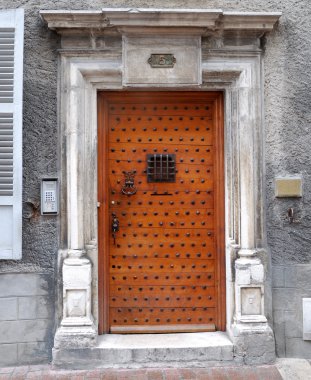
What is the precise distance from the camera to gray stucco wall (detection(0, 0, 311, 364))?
5.05 meters

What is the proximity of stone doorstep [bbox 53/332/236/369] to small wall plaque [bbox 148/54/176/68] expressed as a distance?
112 inches

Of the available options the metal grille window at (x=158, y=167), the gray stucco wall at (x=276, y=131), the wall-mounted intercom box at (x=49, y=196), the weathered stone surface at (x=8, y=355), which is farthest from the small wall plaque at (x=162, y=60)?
the weathered stone surface at (x=8, y=355)

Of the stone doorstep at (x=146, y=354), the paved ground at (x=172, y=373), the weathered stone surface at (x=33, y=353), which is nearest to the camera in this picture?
the paved ground at (x=172, y=373)

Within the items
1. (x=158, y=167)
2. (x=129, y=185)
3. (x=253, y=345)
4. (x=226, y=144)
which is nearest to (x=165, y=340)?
(x=253, y=345)

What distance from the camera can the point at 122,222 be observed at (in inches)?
209

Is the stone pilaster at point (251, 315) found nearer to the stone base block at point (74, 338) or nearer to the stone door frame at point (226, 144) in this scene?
the stone door frame at point (226, 144)

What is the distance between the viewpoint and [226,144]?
522 centimetres

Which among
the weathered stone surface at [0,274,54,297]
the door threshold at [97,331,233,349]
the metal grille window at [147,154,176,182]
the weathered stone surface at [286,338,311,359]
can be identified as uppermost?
the metal grille window at [147,154,176,182]

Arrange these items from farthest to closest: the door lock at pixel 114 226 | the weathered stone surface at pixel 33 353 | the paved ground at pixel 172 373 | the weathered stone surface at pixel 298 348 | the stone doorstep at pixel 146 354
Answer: the door lock at pixel 114 226
the weathered stone surface at pixel 298 348
the weathered stone surface at pixel 33 353
the stone doorstep at pixel 146 354
the paved ground at pixel 172 373

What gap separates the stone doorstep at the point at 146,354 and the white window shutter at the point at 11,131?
117cm

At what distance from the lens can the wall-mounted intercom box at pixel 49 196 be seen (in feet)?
16.4

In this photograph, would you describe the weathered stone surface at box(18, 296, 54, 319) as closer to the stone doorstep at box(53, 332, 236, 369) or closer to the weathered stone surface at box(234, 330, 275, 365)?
the stone doorstep at box(53, 332, 236, 369)

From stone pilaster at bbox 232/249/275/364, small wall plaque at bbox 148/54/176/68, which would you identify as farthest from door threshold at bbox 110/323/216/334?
small wall plaque at bbox 148/54/176/68

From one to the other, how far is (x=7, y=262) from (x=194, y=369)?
2.17 meters
